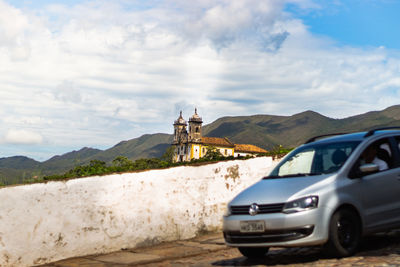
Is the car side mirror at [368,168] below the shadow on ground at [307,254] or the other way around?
the other way around

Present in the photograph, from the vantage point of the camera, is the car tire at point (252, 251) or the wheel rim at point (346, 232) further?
the car tire at point (252, 251)

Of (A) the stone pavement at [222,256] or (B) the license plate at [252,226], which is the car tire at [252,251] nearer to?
(A) the stone pavement at [222,256]

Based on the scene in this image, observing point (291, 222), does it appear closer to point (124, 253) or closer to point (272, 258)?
point (272, 258)

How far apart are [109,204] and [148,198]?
0.83 meters

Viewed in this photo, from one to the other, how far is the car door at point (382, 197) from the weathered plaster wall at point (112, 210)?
13.2 feet

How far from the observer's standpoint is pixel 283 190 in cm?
681

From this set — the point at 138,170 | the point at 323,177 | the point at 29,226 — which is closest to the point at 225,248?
the point at 138,170

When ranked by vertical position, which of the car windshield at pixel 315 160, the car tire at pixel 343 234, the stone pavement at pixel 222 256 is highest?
the car windshield at pixel 315 160

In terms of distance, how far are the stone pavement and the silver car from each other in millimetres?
270

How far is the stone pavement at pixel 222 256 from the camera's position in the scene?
22.1 ft

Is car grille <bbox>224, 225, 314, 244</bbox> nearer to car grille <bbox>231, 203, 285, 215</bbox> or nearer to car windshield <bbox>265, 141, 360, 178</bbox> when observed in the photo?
car grille <bbox>231, 203, 285, 215</bbox>

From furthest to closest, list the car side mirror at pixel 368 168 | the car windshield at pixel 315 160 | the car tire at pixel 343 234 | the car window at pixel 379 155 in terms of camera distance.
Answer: the car window at pixel 379 155
the car windshield at pixel 315 160
the car side mirror at pixel 368 168
the car tire at pixel 343 234

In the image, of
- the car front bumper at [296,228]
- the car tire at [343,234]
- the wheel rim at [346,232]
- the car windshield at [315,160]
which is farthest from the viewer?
the car windshield at [315,160]

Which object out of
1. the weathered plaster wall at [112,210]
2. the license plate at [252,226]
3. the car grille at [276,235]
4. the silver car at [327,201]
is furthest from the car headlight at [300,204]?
the weathered plaster wall at [112,210]
